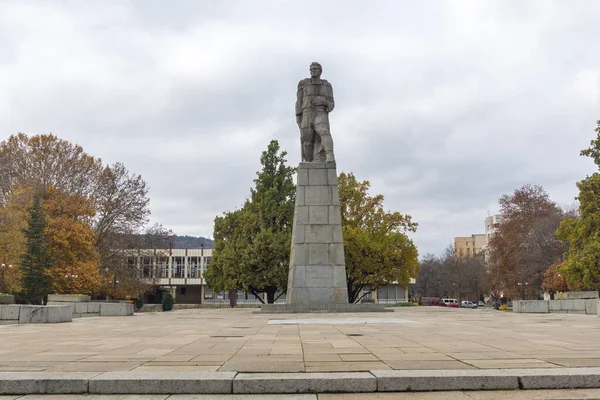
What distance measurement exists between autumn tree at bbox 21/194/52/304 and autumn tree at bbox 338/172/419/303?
19.7 m

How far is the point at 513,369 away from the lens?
5.30 m

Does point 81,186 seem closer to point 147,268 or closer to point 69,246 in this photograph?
point 69,246

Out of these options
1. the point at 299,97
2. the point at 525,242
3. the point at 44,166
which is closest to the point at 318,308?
the point at 299,97

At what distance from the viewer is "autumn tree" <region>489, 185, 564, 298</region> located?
43.0 meters

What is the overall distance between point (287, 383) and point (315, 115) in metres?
19.0

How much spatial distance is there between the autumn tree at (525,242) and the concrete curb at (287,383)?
41680 millimetres

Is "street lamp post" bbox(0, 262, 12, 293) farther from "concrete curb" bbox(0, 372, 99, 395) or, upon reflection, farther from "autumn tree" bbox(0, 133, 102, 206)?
"concrete curb" bbox(0, 372, 99, 395)

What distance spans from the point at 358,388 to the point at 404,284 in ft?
117

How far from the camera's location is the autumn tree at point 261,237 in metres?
38.5

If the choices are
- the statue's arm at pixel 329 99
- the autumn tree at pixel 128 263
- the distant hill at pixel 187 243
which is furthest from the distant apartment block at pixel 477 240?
the statue's arm at pixel 329 99

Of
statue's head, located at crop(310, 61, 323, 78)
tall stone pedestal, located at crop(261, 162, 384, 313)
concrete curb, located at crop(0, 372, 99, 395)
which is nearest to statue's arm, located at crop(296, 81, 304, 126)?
statue's head, located at crop(310, 61, 323, 78)

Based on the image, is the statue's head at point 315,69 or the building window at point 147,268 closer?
the statue's head at point 315,69

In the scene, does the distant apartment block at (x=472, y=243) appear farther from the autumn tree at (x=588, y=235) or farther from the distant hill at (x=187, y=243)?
the autumn tree at (x=588, y=235)

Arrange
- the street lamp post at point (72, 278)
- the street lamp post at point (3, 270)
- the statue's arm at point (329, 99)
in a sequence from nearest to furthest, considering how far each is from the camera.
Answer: the statue's arm at point (329, 99)
the street lamp post at point (3, 270)
the street lamp post at point (72, 278)
